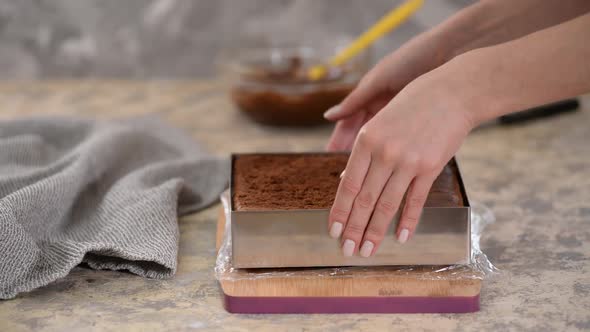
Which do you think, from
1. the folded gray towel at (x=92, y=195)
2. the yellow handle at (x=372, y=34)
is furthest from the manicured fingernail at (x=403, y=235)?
the yellow handle at (x=372, y=34)

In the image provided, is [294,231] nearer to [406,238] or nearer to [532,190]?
[406,238]

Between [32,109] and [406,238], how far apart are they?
3.64 feet

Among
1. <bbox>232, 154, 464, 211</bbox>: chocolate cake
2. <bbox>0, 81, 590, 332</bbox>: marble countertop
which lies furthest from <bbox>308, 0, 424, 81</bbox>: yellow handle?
<bbox>232, 154, 464, 211</bbox>: chocolate cake

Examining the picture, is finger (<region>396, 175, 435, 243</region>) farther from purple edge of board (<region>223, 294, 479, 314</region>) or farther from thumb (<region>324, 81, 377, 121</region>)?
thumb (<region>324, 81, 377, 121</region>)

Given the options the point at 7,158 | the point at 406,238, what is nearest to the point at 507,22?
the point at 406,238

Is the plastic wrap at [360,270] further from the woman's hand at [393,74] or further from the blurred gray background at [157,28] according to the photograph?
the blurred gray background at [157,28]

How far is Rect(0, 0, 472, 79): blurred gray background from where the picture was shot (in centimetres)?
188

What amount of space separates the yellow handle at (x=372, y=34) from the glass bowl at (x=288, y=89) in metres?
0.02

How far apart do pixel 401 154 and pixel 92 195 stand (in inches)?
23.6

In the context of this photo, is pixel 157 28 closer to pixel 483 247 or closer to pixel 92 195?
pixel 92 195

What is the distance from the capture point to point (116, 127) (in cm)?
143

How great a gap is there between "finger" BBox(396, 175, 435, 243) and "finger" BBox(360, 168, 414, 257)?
0.04ft

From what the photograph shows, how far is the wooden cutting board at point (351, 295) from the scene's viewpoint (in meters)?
0.95

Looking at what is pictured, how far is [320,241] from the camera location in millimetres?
964
